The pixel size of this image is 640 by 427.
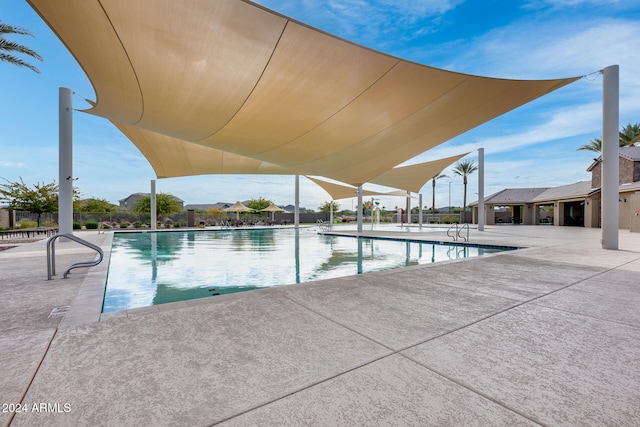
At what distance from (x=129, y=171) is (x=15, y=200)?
28.7 feet

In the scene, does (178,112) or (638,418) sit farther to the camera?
(178,112)

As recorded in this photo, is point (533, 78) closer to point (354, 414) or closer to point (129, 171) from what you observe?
point (354, 414)

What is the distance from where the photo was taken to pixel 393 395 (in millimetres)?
1372

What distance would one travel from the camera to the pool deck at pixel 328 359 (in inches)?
49.5

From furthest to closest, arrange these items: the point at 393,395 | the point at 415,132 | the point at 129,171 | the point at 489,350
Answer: the point at 129,171 < the point at 415,132 < the point at 489,350 < the point at 393,395

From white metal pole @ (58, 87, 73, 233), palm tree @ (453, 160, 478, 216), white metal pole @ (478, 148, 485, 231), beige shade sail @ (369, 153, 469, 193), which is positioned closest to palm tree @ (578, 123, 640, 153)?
palm tree @ (453, 160, 478, 216)

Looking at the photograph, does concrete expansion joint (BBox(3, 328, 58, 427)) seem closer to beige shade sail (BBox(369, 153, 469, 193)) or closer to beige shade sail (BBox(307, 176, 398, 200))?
beige shade sail (BBox(369, 153, 469, 193))

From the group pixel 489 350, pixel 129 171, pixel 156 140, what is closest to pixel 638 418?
pixel 489 350

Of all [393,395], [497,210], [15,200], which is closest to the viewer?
[393,395]

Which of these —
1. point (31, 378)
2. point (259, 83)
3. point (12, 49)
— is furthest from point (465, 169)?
point (31, 378)

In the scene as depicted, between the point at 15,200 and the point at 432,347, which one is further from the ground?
the point at 15,200

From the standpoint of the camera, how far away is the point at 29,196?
645 inches

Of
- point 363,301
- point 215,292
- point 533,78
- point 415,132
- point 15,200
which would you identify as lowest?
point 215,292

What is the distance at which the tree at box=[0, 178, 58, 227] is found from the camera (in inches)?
638
